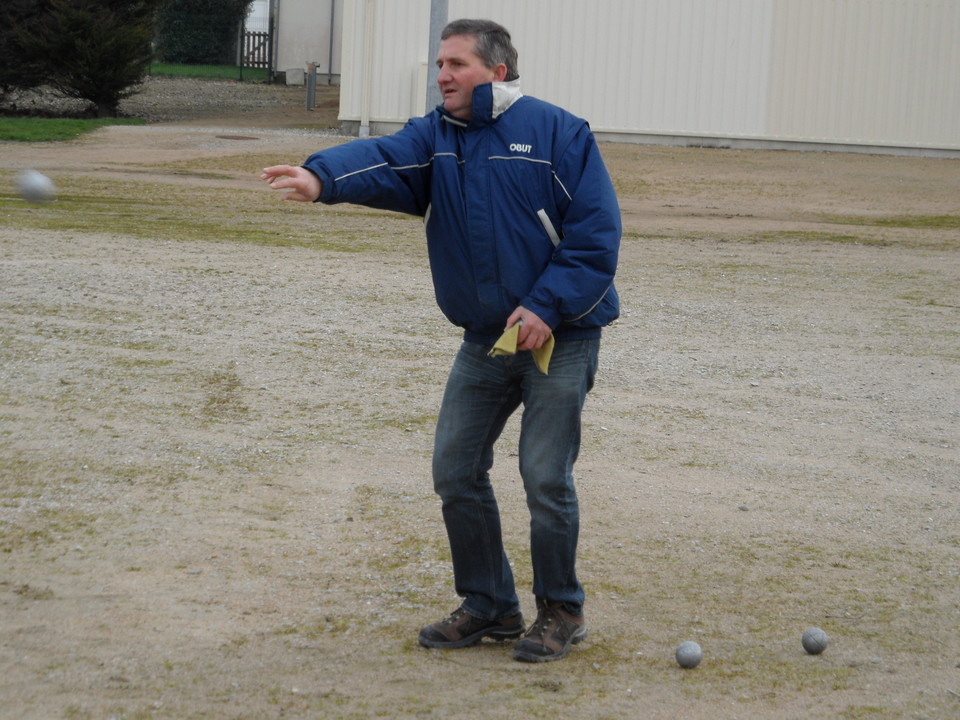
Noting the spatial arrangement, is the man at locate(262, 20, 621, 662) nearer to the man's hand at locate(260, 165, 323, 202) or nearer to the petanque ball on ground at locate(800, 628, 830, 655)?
the man's hand at locate(260, 165, 323, 202)

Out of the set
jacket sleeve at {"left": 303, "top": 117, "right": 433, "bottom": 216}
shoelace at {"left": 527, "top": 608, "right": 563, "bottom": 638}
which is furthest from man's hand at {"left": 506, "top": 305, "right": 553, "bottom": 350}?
shoelace at {"left": 527, "top": 608, "right": 563, "bottom": 638}

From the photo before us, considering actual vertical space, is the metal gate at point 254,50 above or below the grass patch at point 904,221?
above

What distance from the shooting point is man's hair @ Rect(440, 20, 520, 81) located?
4359mm

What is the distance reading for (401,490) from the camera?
6.67 metres

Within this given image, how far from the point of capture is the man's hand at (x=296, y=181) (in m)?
4.24

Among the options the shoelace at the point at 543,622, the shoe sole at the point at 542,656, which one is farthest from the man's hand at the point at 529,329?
the shoe sole at the point at 542,656

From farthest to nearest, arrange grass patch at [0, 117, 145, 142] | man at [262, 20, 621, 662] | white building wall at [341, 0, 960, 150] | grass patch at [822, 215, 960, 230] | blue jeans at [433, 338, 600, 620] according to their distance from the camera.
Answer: white building wall at [341, 0, 960, 150] → grass patch at [0, 117, 145, 142] → grass patch at [822, 215, 960, 230] → blue jeans at [433, 338, 600, 620] → man at [262, 20, 621, 662]

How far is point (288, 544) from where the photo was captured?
19.2 feet

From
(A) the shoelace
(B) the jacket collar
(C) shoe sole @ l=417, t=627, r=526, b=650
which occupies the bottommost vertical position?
(C) shoe sole @ l=417, t=627, r=526, b=650

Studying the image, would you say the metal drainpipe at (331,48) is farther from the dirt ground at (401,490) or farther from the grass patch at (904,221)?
the dirt ground at (401,490)

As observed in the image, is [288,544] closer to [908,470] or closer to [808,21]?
[908,470]

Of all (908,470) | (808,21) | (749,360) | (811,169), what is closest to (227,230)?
(749,360)

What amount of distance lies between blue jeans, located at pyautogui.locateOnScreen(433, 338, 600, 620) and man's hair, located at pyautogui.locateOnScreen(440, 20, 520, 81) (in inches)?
37.9

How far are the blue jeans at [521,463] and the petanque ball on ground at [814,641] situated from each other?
0.85 meters
